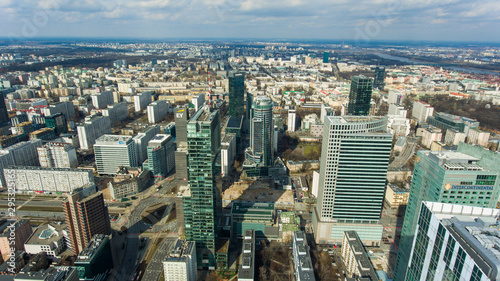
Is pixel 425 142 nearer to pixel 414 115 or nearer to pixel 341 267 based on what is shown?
pixel 414 115

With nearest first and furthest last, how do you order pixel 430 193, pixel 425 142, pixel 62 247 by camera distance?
pixel 430 193 < pixel 62 247 < pixel 425 142

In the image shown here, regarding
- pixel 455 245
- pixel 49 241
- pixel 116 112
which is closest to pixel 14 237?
pixel 49 241

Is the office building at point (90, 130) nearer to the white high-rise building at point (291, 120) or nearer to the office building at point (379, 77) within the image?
the white high-rise building at point (291, 120)

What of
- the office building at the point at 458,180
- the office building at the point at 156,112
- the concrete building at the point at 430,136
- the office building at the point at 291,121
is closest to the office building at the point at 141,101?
the office building at the point at 156,112

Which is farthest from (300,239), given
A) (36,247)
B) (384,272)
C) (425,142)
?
(425,142)

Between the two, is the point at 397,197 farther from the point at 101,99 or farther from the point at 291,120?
the point at 101,99

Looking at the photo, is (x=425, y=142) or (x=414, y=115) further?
(x=414, y=115)
